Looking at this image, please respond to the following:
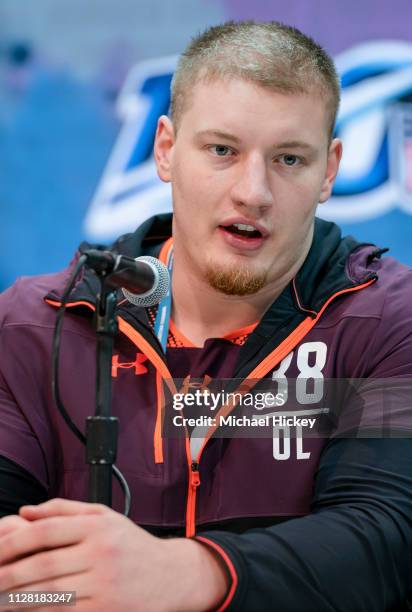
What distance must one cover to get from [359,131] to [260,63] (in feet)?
3.97

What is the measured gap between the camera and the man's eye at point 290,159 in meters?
2.36

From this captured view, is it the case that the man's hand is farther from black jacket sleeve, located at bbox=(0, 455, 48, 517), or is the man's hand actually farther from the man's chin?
the man's chin

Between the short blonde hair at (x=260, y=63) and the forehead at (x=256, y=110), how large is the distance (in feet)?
0.06

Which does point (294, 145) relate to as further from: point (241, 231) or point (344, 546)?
point (344, 546)

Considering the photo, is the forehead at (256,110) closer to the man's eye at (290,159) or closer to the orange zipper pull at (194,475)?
the man's eye at (290,159)

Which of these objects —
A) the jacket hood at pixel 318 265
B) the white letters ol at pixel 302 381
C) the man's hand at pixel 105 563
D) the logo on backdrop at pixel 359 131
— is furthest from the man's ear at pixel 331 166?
the man's hand at pixel 105 563

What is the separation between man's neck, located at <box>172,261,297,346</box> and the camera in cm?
256

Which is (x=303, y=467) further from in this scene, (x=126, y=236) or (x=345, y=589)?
(x=126, y=236)

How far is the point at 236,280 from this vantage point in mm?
2381

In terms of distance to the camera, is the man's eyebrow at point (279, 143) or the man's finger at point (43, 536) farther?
the man's eyebrow at point (279, 143)

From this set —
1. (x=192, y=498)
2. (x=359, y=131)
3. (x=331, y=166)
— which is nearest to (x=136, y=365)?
(x=192, y=498)

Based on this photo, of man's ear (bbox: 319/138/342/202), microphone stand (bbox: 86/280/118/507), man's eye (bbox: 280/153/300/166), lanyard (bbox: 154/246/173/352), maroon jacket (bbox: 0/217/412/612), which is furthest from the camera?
man's ear (bbox: 319/138/342/202)

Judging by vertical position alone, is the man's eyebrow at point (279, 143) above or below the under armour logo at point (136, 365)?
above

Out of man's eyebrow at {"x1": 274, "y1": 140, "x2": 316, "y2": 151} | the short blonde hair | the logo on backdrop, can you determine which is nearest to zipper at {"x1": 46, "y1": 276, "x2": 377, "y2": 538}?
man's eyebrow at {"x1": 274, "y1": 140, "x2": 316, "y2": 151}
